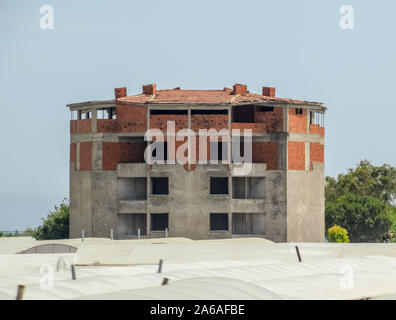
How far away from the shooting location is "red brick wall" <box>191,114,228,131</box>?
277 ft

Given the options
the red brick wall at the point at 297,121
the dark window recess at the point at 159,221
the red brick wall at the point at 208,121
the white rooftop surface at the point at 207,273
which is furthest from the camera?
the red brick wall at the point at 297,121

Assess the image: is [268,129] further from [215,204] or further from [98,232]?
[98,232]

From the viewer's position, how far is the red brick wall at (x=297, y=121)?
3371 inches

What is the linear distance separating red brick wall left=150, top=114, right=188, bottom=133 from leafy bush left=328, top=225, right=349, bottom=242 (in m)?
20.3

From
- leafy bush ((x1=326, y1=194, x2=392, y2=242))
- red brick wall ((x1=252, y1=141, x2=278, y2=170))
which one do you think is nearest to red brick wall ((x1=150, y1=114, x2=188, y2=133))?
red brick wall ((x1=252, y1=141, x2=278, y2=170))

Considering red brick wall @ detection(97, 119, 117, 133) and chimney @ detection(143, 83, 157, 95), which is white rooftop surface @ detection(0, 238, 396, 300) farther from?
chimney @ detection(143, 83, 157, 95)

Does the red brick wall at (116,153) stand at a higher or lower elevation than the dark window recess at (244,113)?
lower

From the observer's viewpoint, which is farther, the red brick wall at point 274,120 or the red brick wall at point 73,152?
the red brick wall at point 73,152

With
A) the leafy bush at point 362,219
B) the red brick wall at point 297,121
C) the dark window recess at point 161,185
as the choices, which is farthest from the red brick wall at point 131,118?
the leafy bush at point 362,219

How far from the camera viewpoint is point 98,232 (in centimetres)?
8562

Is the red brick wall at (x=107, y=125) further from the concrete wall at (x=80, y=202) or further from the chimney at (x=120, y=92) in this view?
the chimney at (x=120, y=92)

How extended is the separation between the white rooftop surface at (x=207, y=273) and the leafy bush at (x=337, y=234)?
20141 mm

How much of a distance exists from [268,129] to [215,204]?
8.56 meters
